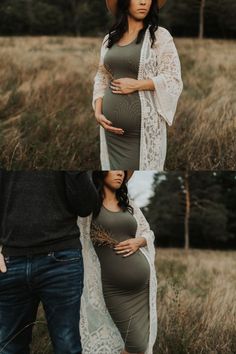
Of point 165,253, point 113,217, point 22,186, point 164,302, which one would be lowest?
point 164,302

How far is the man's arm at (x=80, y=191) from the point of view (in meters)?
3.12

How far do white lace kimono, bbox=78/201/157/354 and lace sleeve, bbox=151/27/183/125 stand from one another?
0.60 meters

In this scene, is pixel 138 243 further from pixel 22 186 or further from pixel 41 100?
pixel 41 100

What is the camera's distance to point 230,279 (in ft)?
12.4

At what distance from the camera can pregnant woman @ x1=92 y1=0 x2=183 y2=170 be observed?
11.4ft

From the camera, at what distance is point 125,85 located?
11.5 ft

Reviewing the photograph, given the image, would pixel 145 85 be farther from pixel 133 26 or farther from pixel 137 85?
pixel 133 26

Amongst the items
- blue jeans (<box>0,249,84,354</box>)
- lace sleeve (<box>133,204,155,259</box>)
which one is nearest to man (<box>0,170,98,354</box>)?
blue jeans (<box>0,249,84,354</box>)

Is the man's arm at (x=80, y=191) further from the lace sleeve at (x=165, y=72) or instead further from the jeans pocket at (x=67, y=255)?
the lace sleeve at (x=165, y=72)

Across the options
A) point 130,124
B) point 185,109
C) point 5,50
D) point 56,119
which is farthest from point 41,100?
point 130,124

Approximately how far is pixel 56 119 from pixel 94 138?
41 centimetres

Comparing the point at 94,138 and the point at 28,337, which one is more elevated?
the point at 94,138

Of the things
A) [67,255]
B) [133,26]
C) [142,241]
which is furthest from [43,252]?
[133,26]

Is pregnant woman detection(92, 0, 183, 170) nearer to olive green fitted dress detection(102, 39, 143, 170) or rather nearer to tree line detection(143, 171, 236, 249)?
olive green fitted dress detection(102, 39, 143, 170)
